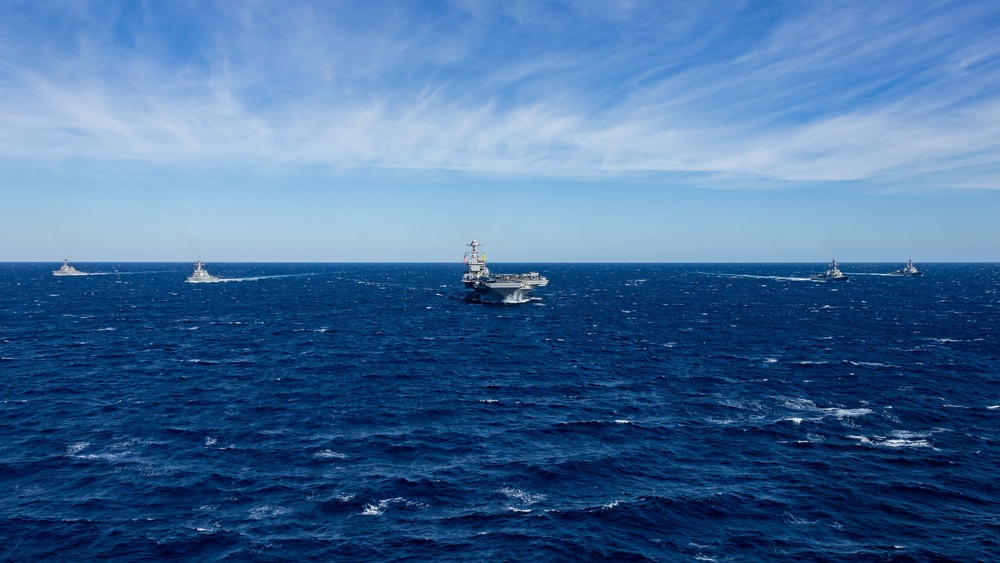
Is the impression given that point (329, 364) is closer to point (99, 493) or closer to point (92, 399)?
point (92, 399)

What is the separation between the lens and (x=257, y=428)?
62.4 m

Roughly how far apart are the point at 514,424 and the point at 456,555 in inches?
1084

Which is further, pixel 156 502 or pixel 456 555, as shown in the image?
pixel 156 502

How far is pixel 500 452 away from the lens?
56.1 m

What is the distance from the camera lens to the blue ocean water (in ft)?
131

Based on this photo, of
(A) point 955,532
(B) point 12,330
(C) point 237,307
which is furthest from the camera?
(C) point 237,307

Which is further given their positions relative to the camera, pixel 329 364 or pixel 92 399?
pixel 329 364

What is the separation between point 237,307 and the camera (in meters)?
193

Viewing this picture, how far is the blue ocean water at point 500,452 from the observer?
3984 centimetres

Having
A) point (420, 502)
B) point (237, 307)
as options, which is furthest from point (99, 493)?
point (237, 307)

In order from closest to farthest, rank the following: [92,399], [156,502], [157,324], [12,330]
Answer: [156,502] → [92,399] → [12,330] → [157,324]

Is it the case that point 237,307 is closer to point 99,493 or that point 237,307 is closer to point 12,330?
point 12,330

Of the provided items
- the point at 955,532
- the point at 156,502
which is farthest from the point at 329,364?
the point at 955,532

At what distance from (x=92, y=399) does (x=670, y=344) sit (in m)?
103
